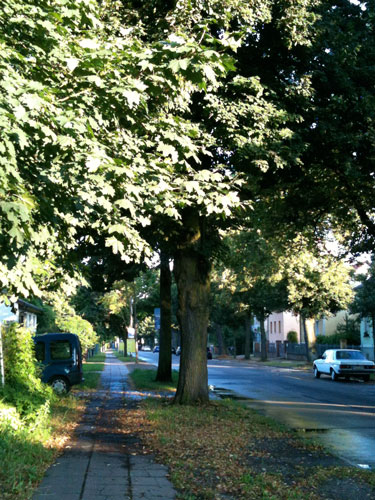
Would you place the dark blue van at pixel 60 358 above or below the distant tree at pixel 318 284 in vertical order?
below

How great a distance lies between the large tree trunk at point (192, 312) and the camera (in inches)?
556

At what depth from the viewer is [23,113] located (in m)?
4.57

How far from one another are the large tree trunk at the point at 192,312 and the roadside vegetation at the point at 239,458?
1645 mm

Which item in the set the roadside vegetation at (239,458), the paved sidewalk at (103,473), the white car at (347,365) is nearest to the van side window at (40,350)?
the roadside vegetation at (239,458)

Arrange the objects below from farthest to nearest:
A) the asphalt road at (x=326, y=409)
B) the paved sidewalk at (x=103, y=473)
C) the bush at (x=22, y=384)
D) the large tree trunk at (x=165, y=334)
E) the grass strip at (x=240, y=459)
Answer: the large tree trunk at (x=165, y=334) < the bush at (x=22, y=384) < the asphalt road at (x=326, y=409) < the grass strip at (x=240, y=459) < the paved sidewalk at (x=103, y=473)

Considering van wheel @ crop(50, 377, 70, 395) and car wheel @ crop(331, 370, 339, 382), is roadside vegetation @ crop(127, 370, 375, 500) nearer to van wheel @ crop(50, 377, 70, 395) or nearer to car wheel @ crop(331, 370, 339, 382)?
van wheel @ crop(50, 377, 70, 395)

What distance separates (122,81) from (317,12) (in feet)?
31.1

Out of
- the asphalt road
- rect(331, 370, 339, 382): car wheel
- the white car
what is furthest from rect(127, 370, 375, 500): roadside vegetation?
rect(331, 370, 339, 382): car wheel

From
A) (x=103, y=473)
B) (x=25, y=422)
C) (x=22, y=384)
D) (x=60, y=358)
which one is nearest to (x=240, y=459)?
(x=103, y=473)

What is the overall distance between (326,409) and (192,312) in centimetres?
455

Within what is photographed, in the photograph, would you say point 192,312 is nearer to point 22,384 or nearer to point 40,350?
point 22,384

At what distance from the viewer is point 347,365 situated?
1033 inches

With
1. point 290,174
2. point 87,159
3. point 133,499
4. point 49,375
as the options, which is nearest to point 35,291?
point 87,159

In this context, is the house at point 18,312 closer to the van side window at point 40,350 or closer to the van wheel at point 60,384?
the van side window at point 40,350
